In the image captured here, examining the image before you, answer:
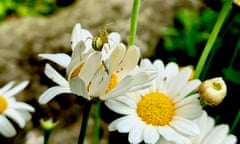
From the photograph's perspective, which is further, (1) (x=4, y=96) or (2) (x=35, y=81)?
(2) (x=35, y=81)

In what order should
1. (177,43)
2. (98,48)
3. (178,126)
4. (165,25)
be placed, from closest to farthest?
(98,48) → (178,126) → (177,43) → (165,25)

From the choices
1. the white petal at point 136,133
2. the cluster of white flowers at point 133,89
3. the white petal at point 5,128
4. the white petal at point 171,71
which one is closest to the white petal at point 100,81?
the cluster of white flowers at point 133,89

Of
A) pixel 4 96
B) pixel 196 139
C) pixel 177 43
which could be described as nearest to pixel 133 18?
pixel 196 139

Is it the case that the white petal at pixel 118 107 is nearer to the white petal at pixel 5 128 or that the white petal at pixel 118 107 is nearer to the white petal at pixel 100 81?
the white petal at pixel 100 81

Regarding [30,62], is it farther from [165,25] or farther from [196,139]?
[196,139]

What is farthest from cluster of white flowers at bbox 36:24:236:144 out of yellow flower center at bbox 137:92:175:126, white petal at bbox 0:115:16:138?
white petal at bbox 0:115:16:138

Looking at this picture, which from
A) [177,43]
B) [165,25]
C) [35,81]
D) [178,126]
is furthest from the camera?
[165,25]

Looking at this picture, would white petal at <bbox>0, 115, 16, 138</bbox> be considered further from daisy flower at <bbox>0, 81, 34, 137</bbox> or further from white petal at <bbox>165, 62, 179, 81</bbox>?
white petal at <bbox>165, 62, 179, 81</bbox>

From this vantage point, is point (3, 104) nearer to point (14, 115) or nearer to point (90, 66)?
point (14, 115)
